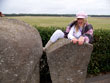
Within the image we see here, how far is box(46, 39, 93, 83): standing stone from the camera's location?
188 inches

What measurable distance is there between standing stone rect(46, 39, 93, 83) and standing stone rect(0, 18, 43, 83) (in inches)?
14.4

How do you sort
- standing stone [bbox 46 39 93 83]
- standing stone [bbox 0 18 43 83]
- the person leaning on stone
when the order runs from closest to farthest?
1. standing stone [bbox 0 18 43 83]
2. standing stone [bbox 46 39 93 83]
3. the person leaning on stone

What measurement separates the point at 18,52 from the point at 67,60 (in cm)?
112

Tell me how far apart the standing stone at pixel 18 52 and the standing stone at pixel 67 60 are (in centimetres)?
37

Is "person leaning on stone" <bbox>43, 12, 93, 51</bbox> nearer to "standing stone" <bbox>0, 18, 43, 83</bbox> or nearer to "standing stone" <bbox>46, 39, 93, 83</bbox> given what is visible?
"standing stone" <bbox>46, 39, 93, 83</bbox>

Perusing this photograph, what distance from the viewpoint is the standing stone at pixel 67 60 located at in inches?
188

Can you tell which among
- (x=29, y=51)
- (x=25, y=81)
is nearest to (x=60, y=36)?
(x=29, y=51)

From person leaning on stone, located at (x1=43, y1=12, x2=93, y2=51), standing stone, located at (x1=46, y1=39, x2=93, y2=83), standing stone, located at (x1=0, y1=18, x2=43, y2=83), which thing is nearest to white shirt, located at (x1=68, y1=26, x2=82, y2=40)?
person leaning on stone, located at (x1=43, y1=12, x2=93, y2=51)

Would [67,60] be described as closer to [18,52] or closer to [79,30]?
[79,30]

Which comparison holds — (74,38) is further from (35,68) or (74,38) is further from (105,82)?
(105,82)

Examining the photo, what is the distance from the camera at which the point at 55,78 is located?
5.04 metres

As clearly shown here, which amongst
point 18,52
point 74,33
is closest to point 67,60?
point 74,33

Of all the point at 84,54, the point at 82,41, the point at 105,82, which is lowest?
the point at 105,82

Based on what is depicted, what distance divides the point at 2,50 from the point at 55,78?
4.74 feet
